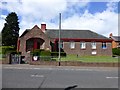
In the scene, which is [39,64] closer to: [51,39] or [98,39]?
[51,39]

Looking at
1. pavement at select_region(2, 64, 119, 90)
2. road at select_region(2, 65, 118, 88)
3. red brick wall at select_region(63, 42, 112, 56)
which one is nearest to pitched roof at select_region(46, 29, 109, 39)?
red brick wall at select_region(63, 42, 112, 56)

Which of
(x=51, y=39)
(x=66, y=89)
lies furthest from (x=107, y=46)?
(x=66, y=89)

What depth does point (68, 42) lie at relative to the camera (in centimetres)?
4984

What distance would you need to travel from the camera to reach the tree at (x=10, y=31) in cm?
7231

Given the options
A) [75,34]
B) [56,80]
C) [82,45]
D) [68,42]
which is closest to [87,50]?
[82,45]

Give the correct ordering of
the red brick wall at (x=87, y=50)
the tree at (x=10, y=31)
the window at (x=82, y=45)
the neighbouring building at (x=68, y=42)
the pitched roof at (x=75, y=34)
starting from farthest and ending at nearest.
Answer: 1. the tree at (x=10, y=31)
2. the pitched roof at (x=75, y=34)
3. the window at (x=82, y=45)
4. the red brick wall at (x=87, y=50)
5. the neighbouring building at (x=68, y=42)

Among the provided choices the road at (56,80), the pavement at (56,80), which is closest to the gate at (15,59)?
the pavement at (56,80)

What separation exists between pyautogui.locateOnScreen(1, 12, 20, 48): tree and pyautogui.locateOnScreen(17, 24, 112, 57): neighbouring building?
A: 2292cm

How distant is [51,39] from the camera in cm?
4872

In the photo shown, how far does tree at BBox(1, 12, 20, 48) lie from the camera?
72312 mm

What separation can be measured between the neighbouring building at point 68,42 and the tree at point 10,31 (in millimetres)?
22923

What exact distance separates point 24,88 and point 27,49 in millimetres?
37744

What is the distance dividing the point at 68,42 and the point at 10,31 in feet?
94.6

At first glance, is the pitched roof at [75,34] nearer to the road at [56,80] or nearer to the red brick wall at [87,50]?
the red brick wall at [87,50]
